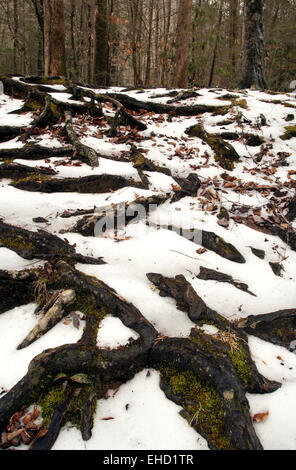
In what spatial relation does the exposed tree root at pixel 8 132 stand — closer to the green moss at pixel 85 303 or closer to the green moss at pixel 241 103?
the green moss at pixel 85 303

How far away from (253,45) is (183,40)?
3271mm

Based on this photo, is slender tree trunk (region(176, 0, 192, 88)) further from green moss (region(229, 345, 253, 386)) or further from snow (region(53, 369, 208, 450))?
snow (region(53, 369, 208, 450))

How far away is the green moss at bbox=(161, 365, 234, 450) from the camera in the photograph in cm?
168

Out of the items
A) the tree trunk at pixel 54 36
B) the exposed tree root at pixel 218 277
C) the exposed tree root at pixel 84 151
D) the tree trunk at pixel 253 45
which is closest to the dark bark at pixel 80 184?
the exposed tree root at pixel 84 151

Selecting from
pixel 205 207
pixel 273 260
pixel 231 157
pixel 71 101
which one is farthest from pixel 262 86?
pixel 273 260

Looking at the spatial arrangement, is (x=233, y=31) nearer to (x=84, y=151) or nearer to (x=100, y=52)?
(x=100, y=52)

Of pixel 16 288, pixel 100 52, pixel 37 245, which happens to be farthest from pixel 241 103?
pixel 100 52

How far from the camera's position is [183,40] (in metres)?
9.58

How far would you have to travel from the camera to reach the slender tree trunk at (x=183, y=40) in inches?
370

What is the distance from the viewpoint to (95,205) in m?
3.51

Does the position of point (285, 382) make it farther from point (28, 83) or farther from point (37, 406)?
point (28, 83)

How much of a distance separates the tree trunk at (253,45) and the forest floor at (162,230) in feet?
7.52

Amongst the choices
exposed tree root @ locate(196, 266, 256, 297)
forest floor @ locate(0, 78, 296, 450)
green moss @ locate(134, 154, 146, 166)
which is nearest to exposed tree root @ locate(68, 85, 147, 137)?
forest floor @ locate(0, 78, 296, 450)
